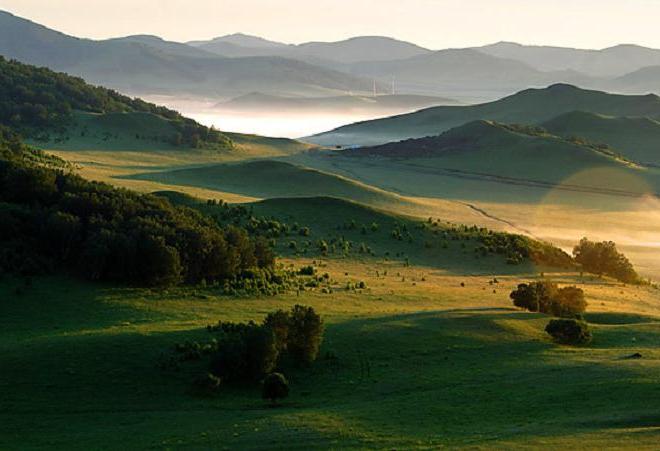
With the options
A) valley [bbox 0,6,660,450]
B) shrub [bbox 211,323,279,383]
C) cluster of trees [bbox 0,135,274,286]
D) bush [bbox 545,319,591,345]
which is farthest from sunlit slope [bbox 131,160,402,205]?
shrub [bbox 211,323,279,383]

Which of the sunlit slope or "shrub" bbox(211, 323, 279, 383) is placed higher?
the sunlit slope

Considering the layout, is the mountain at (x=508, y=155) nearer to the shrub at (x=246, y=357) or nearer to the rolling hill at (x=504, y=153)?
the rolling hill at (x=504, y=153)

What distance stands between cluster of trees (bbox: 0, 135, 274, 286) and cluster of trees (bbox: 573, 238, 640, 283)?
27787mm

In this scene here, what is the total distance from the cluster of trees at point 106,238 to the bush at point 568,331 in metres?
18.1

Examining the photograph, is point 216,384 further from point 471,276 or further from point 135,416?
point 471,276

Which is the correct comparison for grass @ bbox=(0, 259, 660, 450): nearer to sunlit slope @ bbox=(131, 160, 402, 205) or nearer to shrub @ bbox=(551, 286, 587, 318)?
shrub @ bbox=(551, 286, 587, 318)

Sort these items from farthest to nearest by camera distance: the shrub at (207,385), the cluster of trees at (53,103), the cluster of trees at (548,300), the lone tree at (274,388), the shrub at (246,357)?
the cluster of trees at (53,103), the cluster of trees at (548,300), the shrub at (246,357), the shrub at (207,385), the lone tree at (274,388)

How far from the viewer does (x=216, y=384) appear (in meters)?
29.9

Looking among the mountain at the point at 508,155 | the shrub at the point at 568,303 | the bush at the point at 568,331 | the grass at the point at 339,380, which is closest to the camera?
the grass at the point at 339,380

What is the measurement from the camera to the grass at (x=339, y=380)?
24234mm

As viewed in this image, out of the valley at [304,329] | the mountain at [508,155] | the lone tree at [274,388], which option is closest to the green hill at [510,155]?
the mountain at [508,155]

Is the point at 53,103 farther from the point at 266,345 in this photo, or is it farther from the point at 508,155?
the point at 266,345

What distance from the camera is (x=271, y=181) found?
388 feet

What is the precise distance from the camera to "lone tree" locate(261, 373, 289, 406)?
29.4 metres
